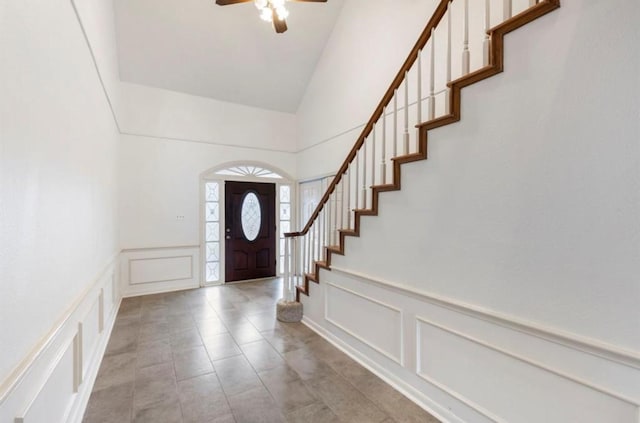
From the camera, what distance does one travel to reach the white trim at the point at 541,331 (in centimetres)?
124

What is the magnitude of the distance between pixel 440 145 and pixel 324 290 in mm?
1997

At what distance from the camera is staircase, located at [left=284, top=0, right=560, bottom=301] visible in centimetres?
171

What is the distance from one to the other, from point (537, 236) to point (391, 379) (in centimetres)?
160

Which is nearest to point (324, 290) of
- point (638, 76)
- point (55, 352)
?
point (55, 352)

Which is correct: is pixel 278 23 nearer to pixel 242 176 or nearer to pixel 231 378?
pixel 242 176

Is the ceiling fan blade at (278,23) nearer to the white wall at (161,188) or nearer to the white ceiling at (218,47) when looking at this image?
the white ceiling at (218,47)

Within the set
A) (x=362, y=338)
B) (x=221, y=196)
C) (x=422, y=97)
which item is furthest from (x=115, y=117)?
(x=362, y=338)

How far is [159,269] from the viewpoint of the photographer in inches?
197

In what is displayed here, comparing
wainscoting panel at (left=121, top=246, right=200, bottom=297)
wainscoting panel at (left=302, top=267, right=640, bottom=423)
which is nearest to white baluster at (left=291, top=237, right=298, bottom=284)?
wainscoting panel at (left=302, top=267, right=640, bottom=423)

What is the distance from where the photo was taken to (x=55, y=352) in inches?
61.1

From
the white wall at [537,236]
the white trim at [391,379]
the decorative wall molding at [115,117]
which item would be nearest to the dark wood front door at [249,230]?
the decorative wall molding at [115,117]

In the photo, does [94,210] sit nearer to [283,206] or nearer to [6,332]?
[6,332]

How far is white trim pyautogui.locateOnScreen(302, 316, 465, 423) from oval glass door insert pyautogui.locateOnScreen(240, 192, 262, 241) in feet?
9.49

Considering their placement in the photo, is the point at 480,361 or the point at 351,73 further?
the point at 351,73
